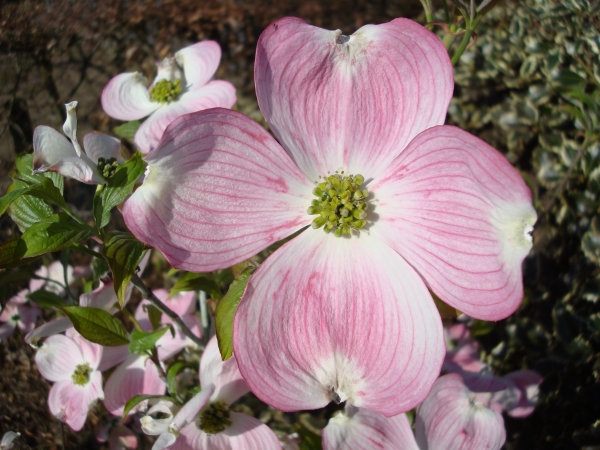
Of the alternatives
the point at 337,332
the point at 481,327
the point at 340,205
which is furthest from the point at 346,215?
the point at 481,327

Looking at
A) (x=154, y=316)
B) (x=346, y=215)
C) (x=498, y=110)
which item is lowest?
(x=498, y=110)

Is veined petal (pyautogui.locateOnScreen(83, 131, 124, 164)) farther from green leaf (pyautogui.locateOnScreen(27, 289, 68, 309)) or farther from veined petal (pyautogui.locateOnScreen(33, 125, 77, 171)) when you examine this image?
green leaf (pyautogui.locateOnScreen(27, 289, 68, 309))

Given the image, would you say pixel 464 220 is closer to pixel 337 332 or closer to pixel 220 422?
pixel 337 332

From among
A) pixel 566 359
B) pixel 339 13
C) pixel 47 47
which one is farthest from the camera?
pixel 339 13

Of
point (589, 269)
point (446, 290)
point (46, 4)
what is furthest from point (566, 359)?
point (46, 4)

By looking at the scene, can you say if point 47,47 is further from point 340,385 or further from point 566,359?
point 566,359

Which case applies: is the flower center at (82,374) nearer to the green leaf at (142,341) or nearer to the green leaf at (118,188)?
the green leaf at (142,341)
